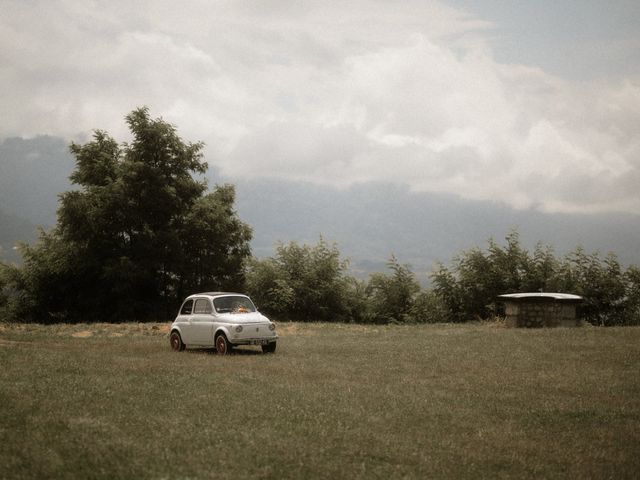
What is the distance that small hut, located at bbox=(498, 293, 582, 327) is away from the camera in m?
30.0

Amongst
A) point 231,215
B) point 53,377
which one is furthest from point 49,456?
point 231,215

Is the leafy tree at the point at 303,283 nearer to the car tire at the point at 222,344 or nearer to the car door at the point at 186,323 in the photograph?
the car door at the point at 186,323

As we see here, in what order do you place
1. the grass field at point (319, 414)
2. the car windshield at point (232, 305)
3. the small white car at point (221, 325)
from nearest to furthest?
the grass field at point (319, 414) → the small white car at point (221, 325) → the car windshield at point (232, 305)

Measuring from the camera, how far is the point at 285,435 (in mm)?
9688

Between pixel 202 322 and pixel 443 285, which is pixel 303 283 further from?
pixel 202 322

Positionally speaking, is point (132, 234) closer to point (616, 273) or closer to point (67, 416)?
point (67, 416)

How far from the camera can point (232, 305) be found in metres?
20.9

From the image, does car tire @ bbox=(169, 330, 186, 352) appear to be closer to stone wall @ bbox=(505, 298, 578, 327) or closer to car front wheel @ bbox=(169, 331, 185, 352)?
car front wheel @ bbox=(169, 331, 185, 352)

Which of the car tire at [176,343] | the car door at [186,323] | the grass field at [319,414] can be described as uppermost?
the car door at [186,323]

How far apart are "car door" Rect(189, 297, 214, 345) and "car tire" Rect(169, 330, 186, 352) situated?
80 centimetres

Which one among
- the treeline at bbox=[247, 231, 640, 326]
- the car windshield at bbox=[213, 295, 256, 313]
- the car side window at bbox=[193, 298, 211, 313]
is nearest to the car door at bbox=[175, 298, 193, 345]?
the car side window at bbox=[193, 298, 211, 313]

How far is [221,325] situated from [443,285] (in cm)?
3011

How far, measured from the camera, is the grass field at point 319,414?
838cm

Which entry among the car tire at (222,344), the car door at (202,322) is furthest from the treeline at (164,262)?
the car tire at (222,344)
